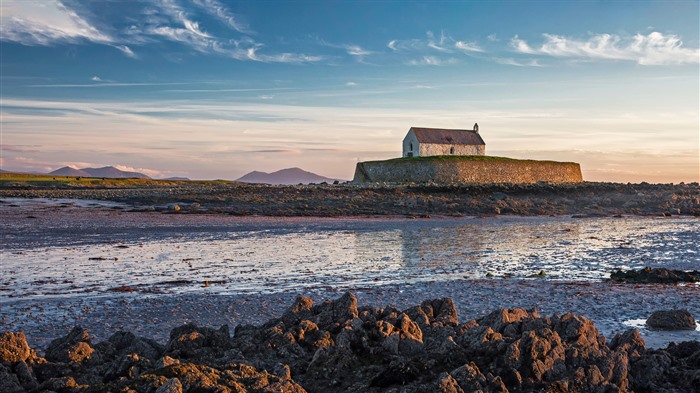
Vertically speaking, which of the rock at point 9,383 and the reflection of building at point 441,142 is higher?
the reflection of building at point 441,142

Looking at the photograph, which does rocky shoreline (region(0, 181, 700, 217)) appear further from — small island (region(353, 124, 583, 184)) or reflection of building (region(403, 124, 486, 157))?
reflection of building (region(403, 124, 486, 157))

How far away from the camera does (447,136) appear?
75.1m

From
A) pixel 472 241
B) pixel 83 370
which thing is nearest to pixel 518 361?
pixel 83 370

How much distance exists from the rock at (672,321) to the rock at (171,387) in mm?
6874

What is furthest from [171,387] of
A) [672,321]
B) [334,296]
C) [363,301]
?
[672,321]

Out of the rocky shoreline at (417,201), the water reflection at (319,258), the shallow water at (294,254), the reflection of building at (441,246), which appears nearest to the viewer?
the water reflection at (319,258)

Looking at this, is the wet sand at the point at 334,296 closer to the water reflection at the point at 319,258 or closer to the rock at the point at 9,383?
the water reflection at the point at 319,258

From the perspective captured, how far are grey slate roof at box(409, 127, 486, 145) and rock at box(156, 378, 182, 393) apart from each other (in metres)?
68.2

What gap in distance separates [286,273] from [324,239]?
790cm

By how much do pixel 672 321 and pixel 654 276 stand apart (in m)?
4.70

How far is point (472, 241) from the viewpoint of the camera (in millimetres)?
21469

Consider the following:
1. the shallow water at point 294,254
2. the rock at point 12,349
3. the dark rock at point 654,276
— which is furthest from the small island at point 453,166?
the rock at point 12,349

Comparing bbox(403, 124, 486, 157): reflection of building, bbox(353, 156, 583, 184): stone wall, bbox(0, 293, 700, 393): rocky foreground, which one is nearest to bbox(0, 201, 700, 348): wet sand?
bbox(0, 293, 700, 393): rocky foreground

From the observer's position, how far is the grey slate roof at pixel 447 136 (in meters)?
73.2
